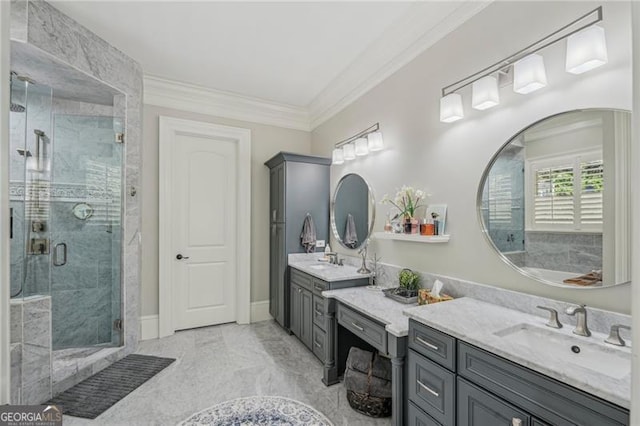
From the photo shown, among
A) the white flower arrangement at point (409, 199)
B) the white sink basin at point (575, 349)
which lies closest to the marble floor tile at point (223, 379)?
the white sink basin at point (575, 349)

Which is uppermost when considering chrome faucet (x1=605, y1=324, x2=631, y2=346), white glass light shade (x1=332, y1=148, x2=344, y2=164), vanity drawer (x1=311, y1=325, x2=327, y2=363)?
white glass light shade (x1=332, y1=148, x2=344, y2=164)

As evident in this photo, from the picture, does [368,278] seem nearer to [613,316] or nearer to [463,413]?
[463,413]

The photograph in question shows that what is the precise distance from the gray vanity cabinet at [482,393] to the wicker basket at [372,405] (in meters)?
0.43

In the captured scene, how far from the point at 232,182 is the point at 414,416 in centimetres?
319

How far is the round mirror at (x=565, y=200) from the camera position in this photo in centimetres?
130

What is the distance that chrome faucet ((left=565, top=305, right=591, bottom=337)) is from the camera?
1.29 m

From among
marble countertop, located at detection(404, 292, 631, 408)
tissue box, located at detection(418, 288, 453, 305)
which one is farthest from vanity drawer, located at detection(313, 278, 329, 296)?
marble countertop, located at detection(404, 292, 631, 408)

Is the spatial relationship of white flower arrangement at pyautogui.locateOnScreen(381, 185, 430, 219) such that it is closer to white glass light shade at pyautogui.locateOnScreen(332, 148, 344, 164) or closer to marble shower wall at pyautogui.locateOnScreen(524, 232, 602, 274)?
marble shower wall at pyautogui.locateOnScreen(524, 232, 602, 274)

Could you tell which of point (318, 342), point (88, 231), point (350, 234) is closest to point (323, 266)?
point (350, 234)

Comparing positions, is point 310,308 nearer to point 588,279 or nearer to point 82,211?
point 588,279

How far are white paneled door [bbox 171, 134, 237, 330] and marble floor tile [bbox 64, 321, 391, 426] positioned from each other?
13.8 inches

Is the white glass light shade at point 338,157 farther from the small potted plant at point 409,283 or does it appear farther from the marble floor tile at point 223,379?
the marble floor tile at point 223,379

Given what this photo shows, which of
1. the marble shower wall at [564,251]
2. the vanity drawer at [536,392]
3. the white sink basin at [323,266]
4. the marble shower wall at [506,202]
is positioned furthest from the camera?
the white sink basin at [323,266]

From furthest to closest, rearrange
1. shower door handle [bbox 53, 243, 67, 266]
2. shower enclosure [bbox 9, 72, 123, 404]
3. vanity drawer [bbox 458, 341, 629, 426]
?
shower door handle [bbox 53, 243, 67, 266]
shower enclosure [bbox 9, 72, 123, 404]
vanity drawer [bbox 458, 341, 629, 426]
